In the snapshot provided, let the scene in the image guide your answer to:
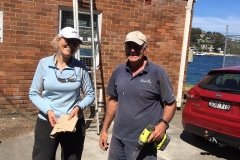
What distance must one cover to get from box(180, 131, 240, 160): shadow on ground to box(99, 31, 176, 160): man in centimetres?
289

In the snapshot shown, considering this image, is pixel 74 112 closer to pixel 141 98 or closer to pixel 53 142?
pixel 53 142

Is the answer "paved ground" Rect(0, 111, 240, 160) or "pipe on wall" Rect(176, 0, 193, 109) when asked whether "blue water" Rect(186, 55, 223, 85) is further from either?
"paved ground" Rect(0, 111, 240, 160)

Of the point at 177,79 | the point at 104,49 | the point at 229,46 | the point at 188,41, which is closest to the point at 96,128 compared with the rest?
the point at 104,49

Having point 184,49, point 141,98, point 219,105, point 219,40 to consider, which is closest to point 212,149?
point 219,105

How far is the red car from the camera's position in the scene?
4656mm

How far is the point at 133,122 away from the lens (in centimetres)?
267

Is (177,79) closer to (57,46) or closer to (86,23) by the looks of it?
(86,23)

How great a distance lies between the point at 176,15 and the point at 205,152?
3881 mm

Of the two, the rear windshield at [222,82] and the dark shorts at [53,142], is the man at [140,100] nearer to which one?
the dark shorts at [53,142]

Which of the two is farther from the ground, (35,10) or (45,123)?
(35,10)

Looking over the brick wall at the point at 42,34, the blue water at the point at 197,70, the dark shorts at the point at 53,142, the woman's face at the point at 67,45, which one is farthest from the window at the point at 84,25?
the blue water at the point at 197,70

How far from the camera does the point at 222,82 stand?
206 inches

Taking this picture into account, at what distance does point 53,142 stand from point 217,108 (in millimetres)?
3105

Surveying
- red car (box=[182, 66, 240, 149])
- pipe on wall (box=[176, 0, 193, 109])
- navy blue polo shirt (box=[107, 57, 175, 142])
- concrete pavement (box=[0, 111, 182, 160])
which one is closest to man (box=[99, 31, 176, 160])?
navy blue polo shirt (box=[107, 57, 175, 142])
